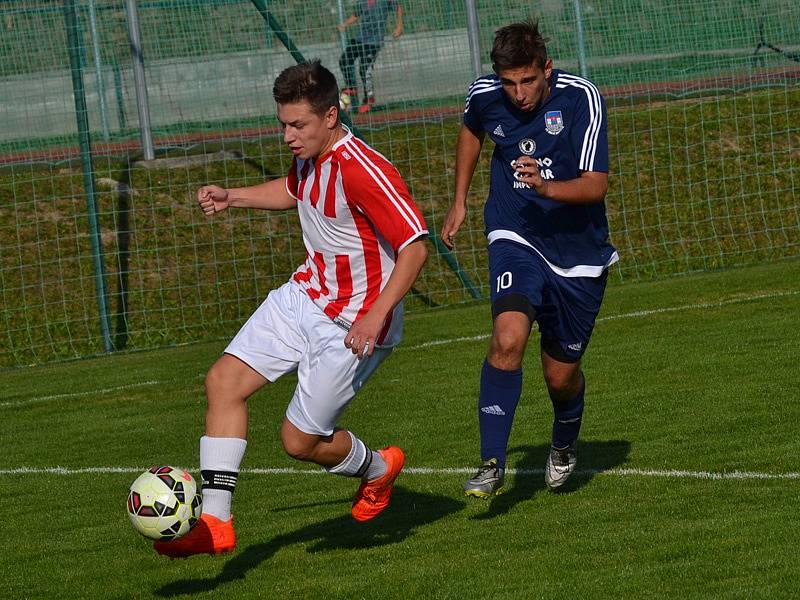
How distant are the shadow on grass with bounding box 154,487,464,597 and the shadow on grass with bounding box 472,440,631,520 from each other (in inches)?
8.9

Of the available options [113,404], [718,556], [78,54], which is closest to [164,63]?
[78,54]

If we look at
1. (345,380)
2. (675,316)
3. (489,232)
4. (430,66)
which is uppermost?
(430,66)

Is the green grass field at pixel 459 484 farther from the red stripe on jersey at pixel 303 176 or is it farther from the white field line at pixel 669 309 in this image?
the red stripe on jersey at pixel 303 176

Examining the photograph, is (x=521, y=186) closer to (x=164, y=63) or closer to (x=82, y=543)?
(x=82, y=543)

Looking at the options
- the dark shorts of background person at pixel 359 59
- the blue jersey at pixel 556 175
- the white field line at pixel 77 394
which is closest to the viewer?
the blue jersey at pixel 556 175

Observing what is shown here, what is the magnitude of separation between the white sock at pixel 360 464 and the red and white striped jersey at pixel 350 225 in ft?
1.64

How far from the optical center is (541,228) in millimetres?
6316

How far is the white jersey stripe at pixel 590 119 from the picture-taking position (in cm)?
610

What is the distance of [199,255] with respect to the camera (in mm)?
14945

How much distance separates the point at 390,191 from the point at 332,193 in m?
0.26

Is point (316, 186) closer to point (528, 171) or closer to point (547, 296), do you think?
point (528, 171)

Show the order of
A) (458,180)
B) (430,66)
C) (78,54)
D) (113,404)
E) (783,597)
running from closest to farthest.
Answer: (783,597) < (458,180) < (113,404) < (78,54) < (430,66)

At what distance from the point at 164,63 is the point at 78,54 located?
1.75 metres

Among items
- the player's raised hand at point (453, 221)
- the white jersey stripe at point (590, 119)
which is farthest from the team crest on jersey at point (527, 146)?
the player's raised hand at point (453, 221)
